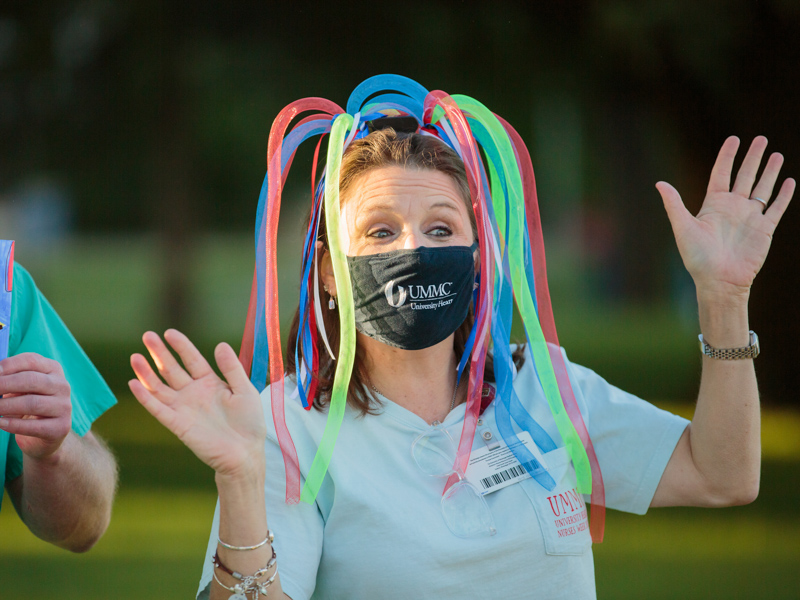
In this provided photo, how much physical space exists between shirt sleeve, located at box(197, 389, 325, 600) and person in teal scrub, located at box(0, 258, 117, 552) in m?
0.49

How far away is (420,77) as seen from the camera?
11.4 m

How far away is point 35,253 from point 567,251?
23241 millimetres

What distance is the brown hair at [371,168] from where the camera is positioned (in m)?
2.43

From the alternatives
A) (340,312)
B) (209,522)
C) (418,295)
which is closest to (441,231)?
(418,295)

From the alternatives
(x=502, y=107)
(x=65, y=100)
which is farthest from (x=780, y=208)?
(x=65, y=100)

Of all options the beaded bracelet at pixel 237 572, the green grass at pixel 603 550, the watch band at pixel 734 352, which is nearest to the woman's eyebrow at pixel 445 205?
the watch band at pixel 734 352

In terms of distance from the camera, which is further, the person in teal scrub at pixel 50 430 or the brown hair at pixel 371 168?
the brown hair at pixel 371 168

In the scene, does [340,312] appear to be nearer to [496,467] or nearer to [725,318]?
[496,467]

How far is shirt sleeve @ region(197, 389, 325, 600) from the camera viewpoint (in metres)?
2.05

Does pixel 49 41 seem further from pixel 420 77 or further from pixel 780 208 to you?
pixel 780 208

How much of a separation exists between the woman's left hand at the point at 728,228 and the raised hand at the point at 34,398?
1.66m

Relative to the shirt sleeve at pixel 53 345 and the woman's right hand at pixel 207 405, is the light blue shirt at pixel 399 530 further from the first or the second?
the shirt sleeve at pixel 53 345

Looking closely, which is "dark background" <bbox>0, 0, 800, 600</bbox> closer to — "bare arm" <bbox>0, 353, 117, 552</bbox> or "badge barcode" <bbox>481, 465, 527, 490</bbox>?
"bare arm" <bbox>0, 353, 117, 552</bbox>

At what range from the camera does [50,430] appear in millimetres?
2096
